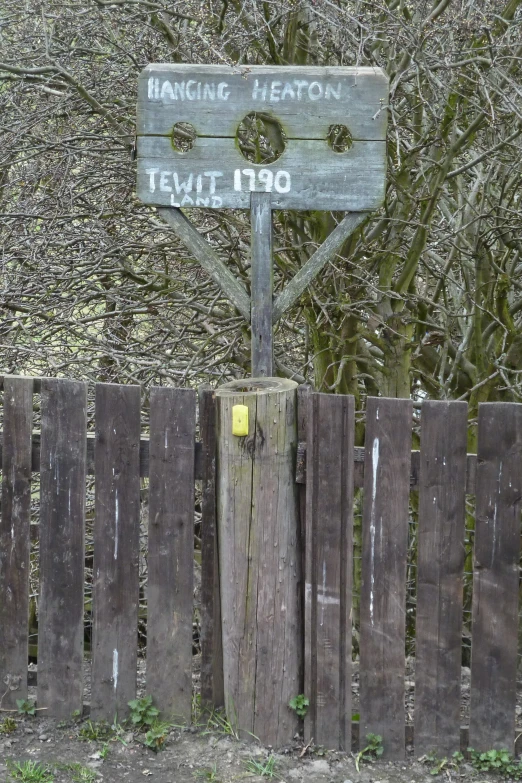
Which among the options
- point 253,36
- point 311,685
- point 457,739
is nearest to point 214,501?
point 311,685

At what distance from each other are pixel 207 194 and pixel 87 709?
221cm

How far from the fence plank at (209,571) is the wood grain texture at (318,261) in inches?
18.6

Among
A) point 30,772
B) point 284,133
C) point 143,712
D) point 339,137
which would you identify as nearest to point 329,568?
point 143,712

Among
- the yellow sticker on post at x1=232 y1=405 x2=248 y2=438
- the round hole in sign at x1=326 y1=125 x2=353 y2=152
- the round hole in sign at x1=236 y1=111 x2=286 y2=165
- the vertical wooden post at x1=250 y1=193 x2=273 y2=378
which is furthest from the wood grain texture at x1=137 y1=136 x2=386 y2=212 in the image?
the round hole in sign at x1=326 y1=125 x2=353 y2=152

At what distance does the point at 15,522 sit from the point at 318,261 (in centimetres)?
166

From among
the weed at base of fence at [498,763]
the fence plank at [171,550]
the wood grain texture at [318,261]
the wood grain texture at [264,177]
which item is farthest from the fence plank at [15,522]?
the weed at base of fence at [498,763]

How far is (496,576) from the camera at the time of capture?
3.04 meters

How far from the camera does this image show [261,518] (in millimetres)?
3076

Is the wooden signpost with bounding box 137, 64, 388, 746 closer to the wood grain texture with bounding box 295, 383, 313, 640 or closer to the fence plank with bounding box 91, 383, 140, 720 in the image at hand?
the wood grain texture with bounding box 295, 383, 313, 640

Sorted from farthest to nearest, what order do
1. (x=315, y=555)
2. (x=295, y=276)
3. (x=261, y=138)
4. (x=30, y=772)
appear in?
(x=261, y=138) < (x=295, y=276) < (x=315, y=555) < (x=30, y=772)

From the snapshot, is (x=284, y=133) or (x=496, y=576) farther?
(x=284, y=133)

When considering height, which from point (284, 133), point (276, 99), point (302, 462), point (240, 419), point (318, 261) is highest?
point (276, 99)

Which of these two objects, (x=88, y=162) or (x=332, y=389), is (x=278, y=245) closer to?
(x=332, y=389)

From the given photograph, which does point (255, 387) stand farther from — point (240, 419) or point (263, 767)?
point (263, 767)
